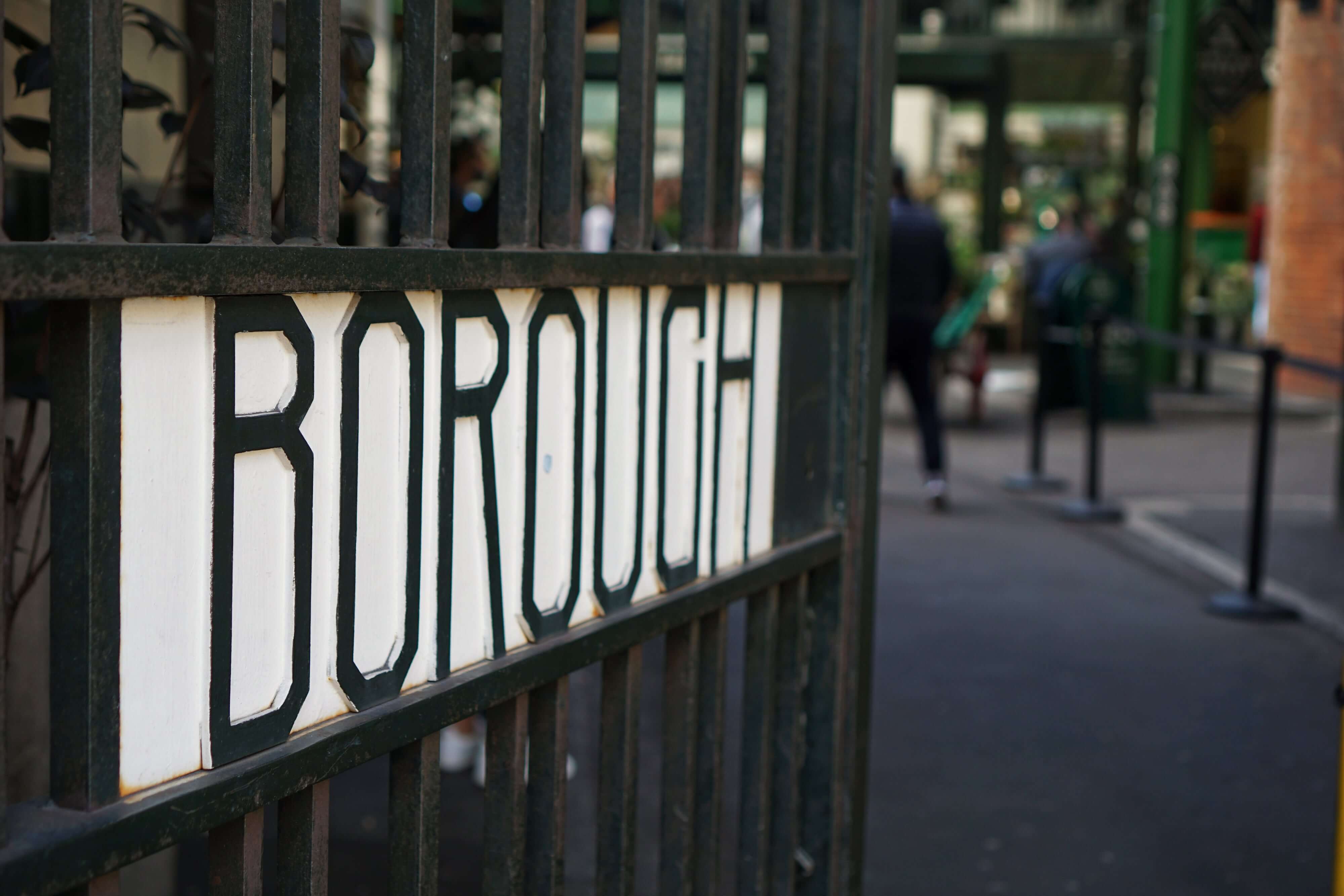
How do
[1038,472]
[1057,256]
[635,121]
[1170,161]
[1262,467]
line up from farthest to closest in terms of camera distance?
[1170,161], [1057,256], [1038,472], [1262,467], [635,121]

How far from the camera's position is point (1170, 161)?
13.0m

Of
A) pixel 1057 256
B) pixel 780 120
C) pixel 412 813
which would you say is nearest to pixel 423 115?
pixel 412 813

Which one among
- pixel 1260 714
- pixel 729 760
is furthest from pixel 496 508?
pixel 1260 714

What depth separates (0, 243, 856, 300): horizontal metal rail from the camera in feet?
3.59

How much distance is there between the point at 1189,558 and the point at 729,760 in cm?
340

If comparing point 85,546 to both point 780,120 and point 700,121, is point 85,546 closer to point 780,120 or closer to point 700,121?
point 700,121

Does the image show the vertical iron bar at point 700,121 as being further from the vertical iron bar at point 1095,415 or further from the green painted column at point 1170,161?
the green painted column at point 1170,161

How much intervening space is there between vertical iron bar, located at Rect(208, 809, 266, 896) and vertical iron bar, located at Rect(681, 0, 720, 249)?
0.95m

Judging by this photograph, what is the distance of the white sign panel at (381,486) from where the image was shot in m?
1.22

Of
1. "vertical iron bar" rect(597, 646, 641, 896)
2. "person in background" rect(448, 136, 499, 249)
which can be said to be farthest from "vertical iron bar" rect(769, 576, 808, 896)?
"person in background" rect(448, 136, 499, 249)

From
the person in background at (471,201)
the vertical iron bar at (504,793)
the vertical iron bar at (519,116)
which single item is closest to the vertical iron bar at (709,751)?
the vertical iron bar at (504,793)

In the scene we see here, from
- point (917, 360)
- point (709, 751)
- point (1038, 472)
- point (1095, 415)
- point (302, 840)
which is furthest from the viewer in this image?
point (1038, 472)

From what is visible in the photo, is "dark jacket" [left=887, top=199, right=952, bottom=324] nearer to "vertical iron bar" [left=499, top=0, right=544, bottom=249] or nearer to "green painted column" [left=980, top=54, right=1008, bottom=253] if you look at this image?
"vertical iron bar" [left=499, top=0, right=544, bottom=249]

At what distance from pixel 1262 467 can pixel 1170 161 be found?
7687 millimetres
